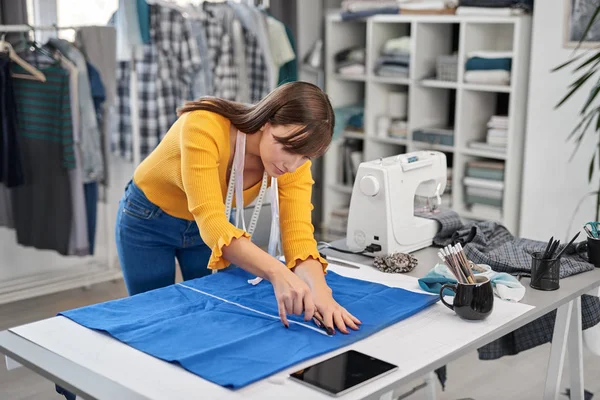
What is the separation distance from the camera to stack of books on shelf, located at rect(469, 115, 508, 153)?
13.7 feet

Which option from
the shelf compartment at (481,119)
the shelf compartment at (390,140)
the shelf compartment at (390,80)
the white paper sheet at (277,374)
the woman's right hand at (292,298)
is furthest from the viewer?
the shelf compartment at (390,140)

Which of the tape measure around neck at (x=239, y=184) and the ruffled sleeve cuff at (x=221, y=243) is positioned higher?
the tape measure around neck at (x=239, y=184)

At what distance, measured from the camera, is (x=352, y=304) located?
1.89 meters

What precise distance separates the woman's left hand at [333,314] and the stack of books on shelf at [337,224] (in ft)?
10.7

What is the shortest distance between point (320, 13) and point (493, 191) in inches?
69.5

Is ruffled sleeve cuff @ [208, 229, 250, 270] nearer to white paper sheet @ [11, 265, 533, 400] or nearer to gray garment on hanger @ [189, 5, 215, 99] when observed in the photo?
white paper sheet @ [11, 265, 533, 400]

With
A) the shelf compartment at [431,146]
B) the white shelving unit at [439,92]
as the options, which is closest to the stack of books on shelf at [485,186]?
the white shelving unit at [439,92]

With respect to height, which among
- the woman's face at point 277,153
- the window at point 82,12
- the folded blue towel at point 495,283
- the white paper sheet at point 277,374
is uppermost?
the window at point 82,12

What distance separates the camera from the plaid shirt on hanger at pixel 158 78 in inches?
162

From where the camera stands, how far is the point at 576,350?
2.39m

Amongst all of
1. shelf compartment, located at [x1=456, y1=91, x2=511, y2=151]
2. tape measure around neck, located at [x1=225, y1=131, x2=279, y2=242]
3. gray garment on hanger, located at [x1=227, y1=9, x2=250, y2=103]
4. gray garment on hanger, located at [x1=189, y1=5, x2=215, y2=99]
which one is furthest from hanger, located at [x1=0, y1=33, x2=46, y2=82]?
shelf compartment, located at [x1=456, y1=91, x2=511, y2=151]

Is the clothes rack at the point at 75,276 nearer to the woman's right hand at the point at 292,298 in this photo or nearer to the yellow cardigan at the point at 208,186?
the yellow cardigan at the point at 208,186

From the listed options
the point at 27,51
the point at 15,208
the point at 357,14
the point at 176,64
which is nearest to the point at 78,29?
the point at 27,51

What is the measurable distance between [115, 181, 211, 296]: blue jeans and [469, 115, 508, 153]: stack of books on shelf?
2459 mm
